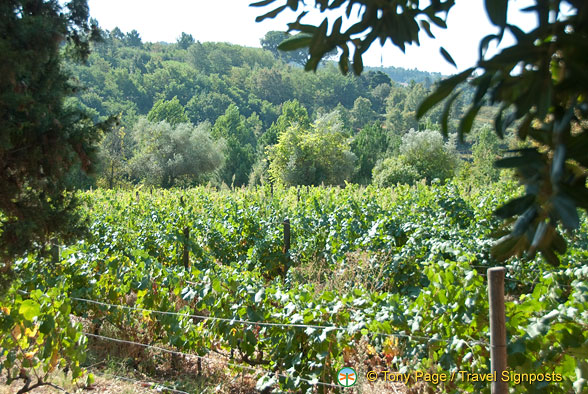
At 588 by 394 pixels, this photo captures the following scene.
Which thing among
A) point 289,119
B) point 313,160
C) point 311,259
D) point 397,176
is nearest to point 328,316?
point 311,259

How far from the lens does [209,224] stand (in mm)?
8781

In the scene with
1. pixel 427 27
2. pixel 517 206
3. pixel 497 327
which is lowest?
pixel 497 327

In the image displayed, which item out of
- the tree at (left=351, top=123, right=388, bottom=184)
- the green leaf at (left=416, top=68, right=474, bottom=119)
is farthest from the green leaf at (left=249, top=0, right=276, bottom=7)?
the tree at (left=351, top=123, right=388, bottom=184)

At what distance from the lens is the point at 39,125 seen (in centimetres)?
232

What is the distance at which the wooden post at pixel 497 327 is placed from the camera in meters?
2.09

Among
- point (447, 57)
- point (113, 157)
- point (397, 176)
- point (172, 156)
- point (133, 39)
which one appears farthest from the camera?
point (133, 39)

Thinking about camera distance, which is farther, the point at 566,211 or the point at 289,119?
the point at 289,119

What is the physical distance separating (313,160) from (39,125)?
109 ft

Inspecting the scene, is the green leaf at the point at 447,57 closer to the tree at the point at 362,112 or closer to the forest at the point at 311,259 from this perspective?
the forest at the point at 311,259

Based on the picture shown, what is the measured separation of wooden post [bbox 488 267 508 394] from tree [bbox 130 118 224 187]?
35471 mm

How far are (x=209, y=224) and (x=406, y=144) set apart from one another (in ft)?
106

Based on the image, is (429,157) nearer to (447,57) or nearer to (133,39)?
(447,57)

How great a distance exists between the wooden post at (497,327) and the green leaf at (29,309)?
2737mm

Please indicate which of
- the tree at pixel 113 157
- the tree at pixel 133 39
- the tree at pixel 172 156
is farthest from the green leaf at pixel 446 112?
the tree at pixel 133 39
